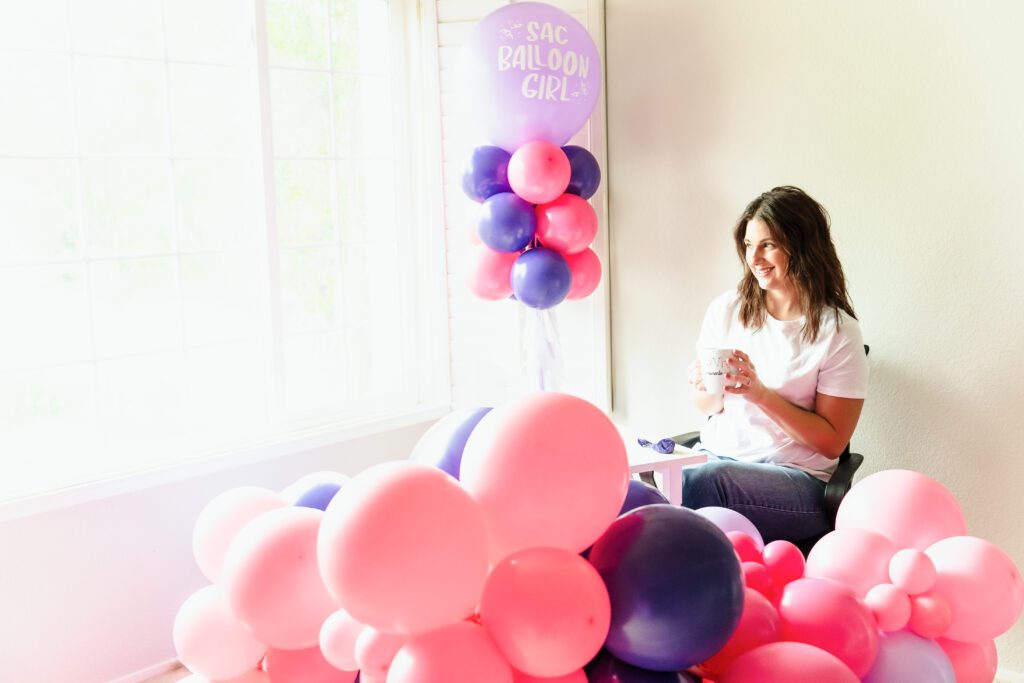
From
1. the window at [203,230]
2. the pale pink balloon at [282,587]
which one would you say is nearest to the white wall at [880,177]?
the window at [203,230]

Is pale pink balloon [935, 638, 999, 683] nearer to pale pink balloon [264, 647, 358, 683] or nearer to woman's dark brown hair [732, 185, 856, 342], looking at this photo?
pale pink balloon [264, 647, 358, 683]

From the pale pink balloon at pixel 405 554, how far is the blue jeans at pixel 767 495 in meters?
1.52

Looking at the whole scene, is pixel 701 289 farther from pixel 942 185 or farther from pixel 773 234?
pixel 942 185

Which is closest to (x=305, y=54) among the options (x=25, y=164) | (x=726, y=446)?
(x=25, y=164)

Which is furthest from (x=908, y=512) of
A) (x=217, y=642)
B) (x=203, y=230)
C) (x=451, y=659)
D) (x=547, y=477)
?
(x=203, y=230)

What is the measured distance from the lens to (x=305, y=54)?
3.30 meters

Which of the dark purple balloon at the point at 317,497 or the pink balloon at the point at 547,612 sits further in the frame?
the dark purple balloon at the point at 317,497

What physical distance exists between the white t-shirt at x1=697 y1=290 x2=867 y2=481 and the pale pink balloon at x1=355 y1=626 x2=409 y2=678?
148 cm

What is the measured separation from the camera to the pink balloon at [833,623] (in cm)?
132

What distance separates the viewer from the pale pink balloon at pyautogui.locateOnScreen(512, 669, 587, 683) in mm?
1179

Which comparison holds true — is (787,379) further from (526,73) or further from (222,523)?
(222,523)

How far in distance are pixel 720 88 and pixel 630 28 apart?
43 centimetres

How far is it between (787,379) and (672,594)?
159 centimetres

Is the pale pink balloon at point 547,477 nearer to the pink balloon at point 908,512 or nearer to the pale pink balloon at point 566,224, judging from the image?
the pink balloon at point 908,512
